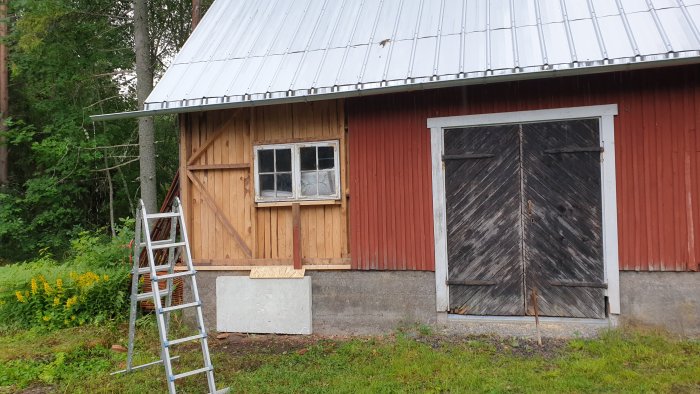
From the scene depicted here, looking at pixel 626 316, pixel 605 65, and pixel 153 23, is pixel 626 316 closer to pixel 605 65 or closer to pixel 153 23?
pixel 605 65

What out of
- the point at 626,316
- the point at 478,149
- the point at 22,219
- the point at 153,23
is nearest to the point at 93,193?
the point at 22,219

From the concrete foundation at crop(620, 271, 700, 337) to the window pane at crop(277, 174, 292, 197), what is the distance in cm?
434

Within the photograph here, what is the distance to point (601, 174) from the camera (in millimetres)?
6504

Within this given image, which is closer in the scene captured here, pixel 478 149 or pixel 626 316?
pixel 626 316

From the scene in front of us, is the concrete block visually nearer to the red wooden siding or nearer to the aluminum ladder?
the red wooden siding

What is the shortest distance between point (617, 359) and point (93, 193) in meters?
16.8

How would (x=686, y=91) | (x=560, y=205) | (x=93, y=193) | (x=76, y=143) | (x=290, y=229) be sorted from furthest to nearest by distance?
(x=93, y=193) < (x=76, y=143) < (x=290, y=229) < (x=560, y=205) < (x=686, y=91)

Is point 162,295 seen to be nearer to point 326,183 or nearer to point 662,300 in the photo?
point 326,183

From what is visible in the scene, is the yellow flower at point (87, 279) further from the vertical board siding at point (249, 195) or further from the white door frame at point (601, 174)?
the white door frame at point (601, 174)

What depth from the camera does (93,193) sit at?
18047 mm

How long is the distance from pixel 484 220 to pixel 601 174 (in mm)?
1464

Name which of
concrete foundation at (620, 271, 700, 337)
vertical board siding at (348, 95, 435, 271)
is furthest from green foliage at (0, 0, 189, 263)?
concrete foundation at (620, 271, 700, 337)

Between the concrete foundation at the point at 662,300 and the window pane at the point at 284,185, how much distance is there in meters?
4.34

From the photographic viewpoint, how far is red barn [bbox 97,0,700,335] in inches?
246
